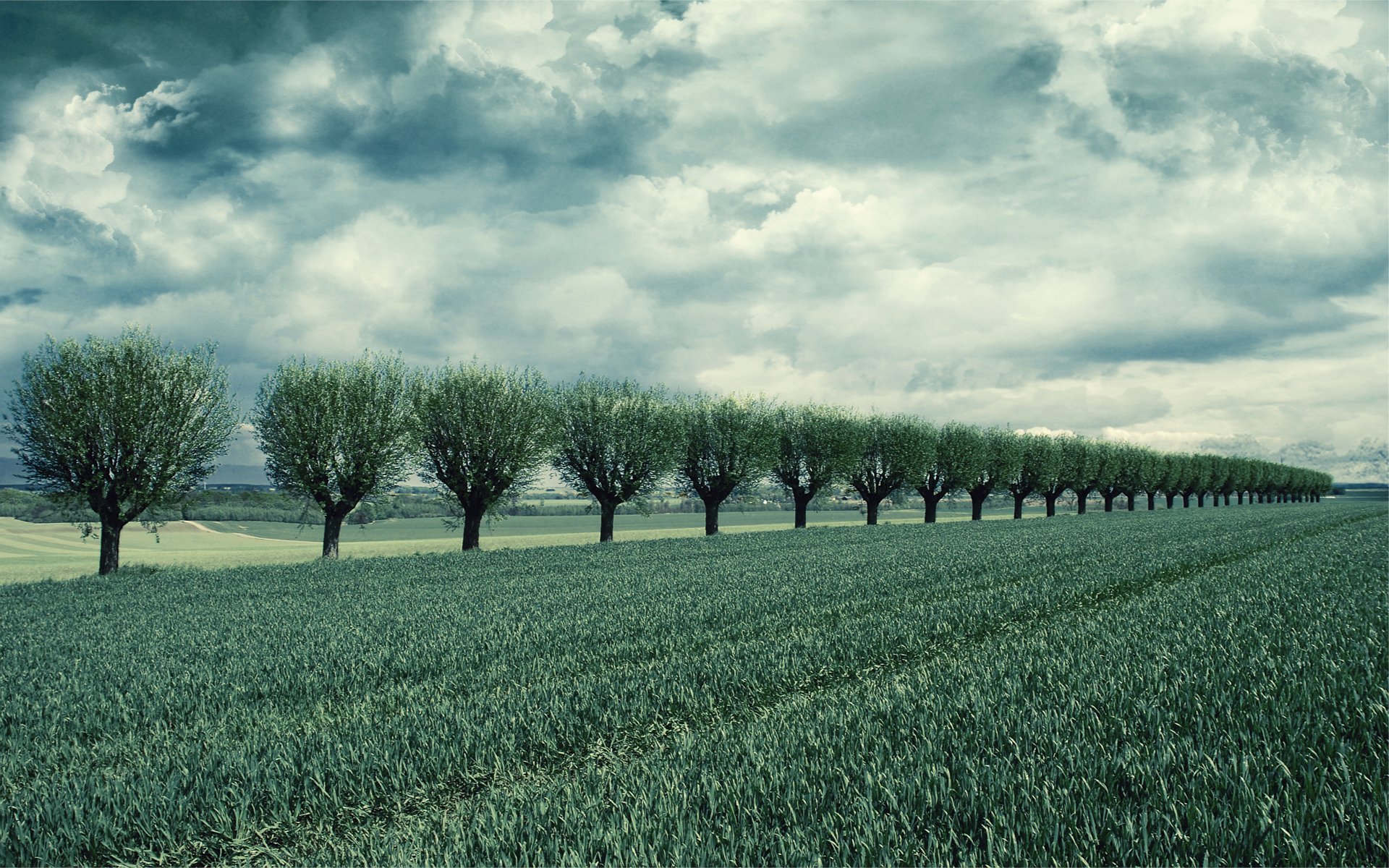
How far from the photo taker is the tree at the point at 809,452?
215ft

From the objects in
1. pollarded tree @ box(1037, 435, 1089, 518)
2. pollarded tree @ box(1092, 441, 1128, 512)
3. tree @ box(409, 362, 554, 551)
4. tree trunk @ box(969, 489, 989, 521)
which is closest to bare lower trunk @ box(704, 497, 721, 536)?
tree @ box(409, 362, 554, 551)

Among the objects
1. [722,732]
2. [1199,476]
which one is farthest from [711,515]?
[1199,476]

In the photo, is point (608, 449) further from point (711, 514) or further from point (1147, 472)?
point (1147, 472)

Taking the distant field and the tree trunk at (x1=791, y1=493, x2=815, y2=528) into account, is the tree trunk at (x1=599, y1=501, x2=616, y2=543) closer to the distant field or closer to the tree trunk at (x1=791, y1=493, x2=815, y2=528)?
the distant field

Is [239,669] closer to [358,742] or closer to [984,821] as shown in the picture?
[358,742]

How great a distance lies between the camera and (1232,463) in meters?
161

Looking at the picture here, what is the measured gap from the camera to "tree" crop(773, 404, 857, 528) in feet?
215

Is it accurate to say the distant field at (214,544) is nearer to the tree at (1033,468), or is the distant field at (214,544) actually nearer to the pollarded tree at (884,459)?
the pollarded tree at (884,459)

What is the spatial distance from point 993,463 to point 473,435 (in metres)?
68.5

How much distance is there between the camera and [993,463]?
8769 cm

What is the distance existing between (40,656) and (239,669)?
225 inches

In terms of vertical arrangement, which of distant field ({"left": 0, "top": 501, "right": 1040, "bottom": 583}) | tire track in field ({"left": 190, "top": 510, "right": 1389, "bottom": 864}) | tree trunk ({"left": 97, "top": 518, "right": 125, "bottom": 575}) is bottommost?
distant field ({"left": 0, "top": 501, "right": 1040, "bottom": 583})

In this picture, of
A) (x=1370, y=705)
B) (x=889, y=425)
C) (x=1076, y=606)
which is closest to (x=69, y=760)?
(x=1370, y=705)

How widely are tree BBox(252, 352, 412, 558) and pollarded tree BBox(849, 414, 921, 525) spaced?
48274 mm
